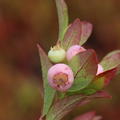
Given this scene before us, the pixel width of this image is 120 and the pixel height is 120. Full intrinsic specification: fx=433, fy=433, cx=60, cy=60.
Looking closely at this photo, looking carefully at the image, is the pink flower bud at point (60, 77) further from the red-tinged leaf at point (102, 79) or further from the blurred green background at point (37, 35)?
the blurred green background at point (37, 35)

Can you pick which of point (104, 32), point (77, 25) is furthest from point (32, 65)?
point (77, 25)

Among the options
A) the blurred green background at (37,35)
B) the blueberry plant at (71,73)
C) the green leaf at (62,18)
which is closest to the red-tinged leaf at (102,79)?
the blueberry plant at (71,73)

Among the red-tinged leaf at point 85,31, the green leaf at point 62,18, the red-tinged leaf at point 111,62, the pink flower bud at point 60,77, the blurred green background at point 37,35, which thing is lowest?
the blurred green background at point 37,35

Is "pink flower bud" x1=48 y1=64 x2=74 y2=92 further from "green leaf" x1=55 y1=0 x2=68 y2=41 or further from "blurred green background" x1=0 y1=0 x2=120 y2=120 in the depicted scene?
"blurred green background" x1=0 y1=0 x2=120 y2=120

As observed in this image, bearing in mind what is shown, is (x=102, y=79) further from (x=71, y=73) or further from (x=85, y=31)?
(x=85, y=31)

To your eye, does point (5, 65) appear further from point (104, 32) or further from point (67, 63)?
point (67, 63)

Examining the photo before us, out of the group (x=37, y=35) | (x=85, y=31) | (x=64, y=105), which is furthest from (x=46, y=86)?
(x=37, y=35)
